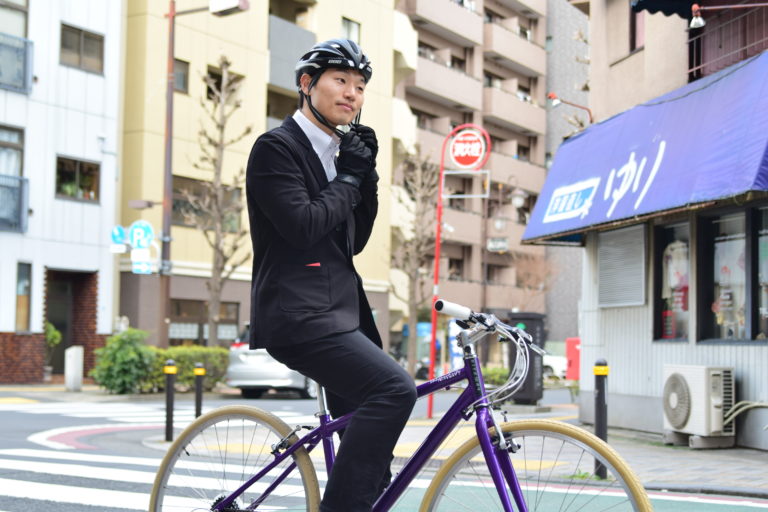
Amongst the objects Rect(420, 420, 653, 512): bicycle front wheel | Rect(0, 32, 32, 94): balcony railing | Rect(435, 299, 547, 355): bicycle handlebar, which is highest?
Rect(0, 32, 32, 94): balcony railing

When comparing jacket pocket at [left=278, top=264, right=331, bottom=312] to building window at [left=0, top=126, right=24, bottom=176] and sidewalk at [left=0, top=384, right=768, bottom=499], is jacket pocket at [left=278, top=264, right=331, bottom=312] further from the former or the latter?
building window at [left=0, top=126, right=24, bottom=176]

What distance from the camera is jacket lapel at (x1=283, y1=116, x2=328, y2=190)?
11.7ft

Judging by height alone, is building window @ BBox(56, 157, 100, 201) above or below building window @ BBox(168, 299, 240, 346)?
above

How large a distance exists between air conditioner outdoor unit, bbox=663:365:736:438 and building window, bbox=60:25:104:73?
20984mm

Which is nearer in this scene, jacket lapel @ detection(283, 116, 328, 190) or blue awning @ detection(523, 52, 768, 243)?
jacket lapel @ detection(283, 116, 328, 190)

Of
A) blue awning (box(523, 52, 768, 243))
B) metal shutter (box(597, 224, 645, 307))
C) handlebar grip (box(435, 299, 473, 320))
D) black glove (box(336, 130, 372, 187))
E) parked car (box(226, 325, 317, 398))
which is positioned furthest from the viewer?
parked car (box(226, 325, 317, 398))

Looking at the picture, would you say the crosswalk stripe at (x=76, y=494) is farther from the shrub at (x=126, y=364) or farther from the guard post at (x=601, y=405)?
the shrub at (x=126, y=364)

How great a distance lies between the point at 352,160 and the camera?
3.50m

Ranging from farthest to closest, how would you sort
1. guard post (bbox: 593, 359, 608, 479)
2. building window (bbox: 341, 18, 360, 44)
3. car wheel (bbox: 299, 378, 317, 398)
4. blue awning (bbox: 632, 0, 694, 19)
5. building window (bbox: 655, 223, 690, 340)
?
building window (bbox: 341, 18, 360, 44) → car wheel (bbox: 299, 378, 317, 398) → building window (bbox: 655, 223, 690, 340) → blue awning (bbox: 632, 0, 694, 19) → guard post (bbox: 593, 359, 608, 479)

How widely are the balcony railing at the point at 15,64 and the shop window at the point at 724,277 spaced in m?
19.4

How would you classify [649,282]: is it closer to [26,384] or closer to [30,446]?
[30,446]

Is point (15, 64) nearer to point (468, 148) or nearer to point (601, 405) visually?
point (468, 148)

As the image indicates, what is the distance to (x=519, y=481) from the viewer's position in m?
3.29

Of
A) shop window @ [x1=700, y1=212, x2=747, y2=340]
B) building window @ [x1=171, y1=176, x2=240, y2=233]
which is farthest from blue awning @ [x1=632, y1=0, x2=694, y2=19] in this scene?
building window @ [x1=171, y1=176, x2=240, y2=233]
